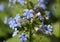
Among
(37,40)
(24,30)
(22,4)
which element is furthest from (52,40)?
(22,4)

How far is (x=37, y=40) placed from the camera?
1219mm

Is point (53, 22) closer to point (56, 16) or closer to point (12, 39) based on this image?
point (56, 16)

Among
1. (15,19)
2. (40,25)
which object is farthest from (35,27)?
(15,19)

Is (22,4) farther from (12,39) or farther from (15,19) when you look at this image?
(12,39)

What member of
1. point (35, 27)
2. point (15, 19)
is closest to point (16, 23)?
point (15, 19)

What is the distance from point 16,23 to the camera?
120 cm

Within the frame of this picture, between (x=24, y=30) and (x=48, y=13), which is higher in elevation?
(x=48, y=13)

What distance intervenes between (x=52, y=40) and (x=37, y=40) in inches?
4.1

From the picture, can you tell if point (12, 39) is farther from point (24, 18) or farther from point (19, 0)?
point (19, 0)

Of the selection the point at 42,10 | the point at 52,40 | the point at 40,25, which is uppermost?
the point at 42,10

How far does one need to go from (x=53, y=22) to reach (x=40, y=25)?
96mm

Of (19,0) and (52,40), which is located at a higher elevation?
(19,0)

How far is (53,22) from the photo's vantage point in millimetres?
1225

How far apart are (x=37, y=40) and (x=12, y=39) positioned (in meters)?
0.17
